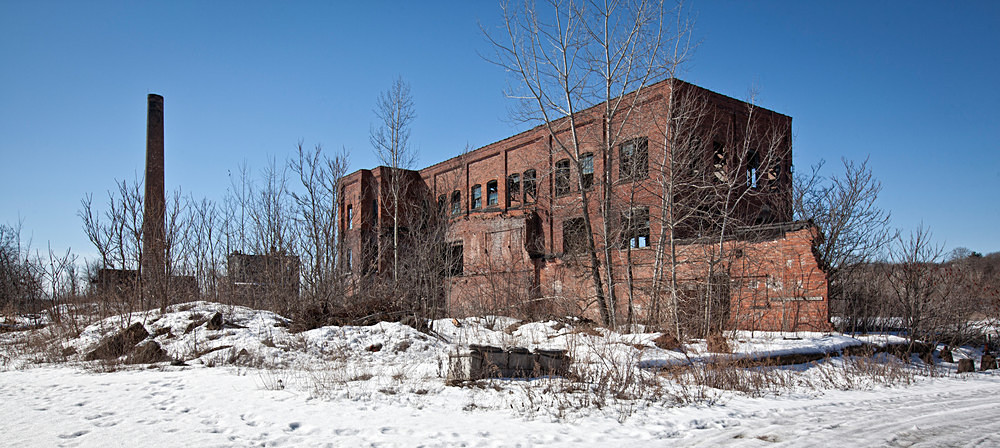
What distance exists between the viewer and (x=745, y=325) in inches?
600

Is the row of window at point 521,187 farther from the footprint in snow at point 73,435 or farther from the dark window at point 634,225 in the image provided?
the footprint in snow at point 73,435

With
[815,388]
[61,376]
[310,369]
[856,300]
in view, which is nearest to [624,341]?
[815,388]

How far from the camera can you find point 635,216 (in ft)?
49.2

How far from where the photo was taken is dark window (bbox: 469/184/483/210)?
28705mm

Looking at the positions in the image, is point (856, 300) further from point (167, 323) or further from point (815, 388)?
point (167, 323)

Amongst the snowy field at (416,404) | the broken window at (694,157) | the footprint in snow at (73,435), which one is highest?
the broken window at (694,157)

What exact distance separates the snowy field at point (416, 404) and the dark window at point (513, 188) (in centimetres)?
1588

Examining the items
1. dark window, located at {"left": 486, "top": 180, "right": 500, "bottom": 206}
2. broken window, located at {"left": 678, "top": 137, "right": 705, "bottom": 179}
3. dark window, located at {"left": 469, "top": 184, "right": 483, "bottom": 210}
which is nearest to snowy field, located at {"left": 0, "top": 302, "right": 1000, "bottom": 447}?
broken window, located at {"left": 678, "top": 137, "right": 705, "bottom": 179}

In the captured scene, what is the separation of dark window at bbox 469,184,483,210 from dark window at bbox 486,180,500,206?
1.76ft

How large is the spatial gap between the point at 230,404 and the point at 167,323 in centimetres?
689

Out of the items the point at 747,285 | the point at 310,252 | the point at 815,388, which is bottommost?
the point at 815,388

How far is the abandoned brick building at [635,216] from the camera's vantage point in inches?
567

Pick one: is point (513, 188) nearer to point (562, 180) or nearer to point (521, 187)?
point (521, 187)

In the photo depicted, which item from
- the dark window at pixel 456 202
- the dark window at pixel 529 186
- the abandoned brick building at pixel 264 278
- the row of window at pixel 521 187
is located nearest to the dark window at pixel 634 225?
the row of window at pixel 521 187
